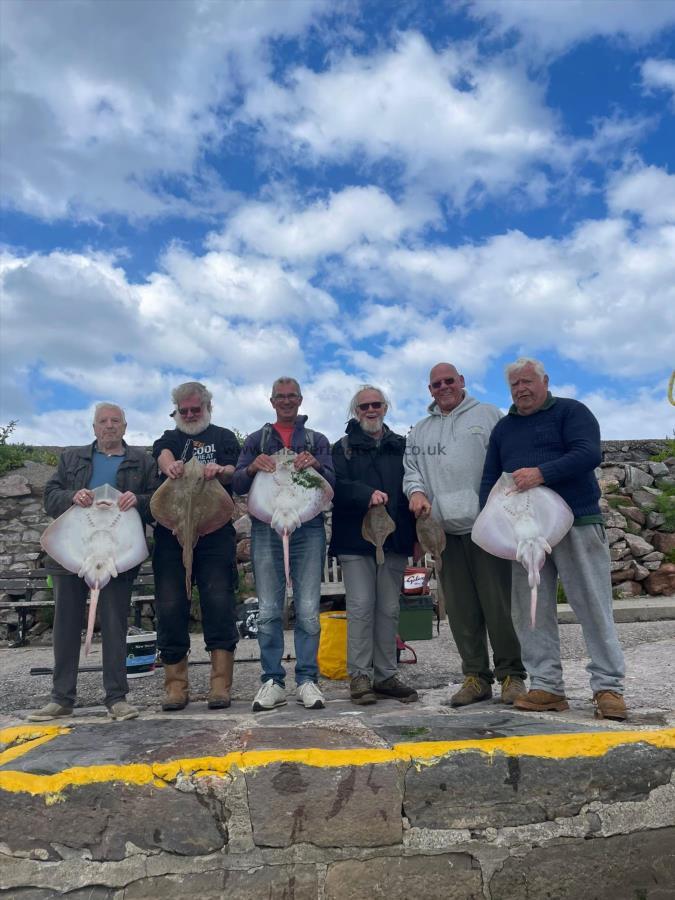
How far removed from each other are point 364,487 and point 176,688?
165 centimetres

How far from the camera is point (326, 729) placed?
120 inches

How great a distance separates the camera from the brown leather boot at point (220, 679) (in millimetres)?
3844

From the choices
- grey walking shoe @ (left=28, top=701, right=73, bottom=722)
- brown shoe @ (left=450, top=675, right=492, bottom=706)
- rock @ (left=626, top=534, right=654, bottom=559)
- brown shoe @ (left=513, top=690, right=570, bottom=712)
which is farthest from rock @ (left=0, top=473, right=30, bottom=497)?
rock @ (left=626, top=534, right=654, bottom=559)

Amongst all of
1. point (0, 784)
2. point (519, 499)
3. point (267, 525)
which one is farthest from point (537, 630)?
point (0, 784)

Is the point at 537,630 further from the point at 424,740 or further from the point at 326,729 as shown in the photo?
the point at 326,729

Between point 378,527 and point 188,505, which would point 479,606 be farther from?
point 188,505

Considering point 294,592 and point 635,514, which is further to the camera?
point 635,514

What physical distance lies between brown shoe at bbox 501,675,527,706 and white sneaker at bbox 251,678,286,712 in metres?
Result: 1.27

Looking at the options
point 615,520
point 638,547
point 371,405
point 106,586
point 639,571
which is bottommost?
point 639,571

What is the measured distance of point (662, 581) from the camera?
33.8ft

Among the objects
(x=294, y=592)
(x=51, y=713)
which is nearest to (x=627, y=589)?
(x=294, y=592)

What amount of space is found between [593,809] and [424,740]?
2.44ft

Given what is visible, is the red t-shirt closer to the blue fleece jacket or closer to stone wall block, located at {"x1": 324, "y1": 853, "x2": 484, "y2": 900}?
the blue fleece jacket

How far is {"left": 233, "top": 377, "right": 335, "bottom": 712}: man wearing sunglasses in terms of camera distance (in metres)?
3.88
